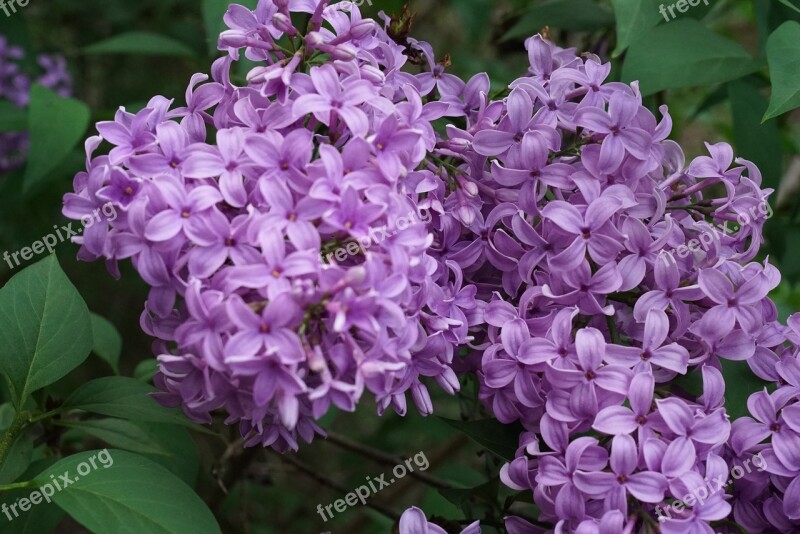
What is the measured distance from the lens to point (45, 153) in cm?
196

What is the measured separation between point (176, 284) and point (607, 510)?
0.64m

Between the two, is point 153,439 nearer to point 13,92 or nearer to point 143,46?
point 143,46

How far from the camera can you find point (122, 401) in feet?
4.66

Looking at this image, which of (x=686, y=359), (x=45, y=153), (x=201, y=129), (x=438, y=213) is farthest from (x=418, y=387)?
(x=45, y=153)

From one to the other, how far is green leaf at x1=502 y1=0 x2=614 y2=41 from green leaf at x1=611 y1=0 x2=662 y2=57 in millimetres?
560

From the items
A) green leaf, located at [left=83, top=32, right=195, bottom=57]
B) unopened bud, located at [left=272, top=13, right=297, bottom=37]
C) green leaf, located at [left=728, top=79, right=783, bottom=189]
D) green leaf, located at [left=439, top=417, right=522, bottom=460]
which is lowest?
green leaf, located at [left=439, top=417, right=522, bottom=460]

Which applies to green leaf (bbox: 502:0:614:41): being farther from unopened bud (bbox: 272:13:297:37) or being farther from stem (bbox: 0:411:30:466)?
stem (bbox: 0:411:30:466)

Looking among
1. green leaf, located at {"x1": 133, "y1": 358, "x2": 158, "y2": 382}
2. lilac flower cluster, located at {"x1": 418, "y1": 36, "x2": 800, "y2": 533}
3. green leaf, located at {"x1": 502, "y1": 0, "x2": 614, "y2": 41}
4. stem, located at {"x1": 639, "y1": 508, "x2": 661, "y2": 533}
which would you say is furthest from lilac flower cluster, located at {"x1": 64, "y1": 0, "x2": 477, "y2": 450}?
green leaf, located at {"x1": 502, "y1": 0, "x2": 614, "y2": 41}

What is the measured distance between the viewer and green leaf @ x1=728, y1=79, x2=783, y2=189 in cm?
178

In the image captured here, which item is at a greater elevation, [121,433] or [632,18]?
[632,18]

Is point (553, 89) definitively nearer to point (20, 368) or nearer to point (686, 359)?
point (686, 359)

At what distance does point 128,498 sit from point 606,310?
0.72 m

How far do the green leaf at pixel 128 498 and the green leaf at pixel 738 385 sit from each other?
81cm

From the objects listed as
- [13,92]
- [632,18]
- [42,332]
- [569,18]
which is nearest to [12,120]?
[13,92]
